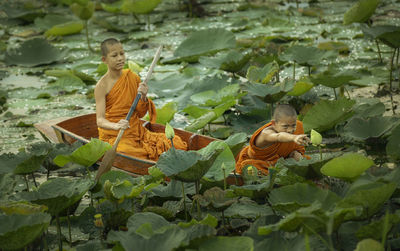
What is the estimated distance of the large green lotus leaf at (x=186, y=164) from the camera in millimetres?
2238

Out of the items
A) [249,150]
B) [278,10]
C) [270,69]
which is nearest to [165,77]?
[270,69]

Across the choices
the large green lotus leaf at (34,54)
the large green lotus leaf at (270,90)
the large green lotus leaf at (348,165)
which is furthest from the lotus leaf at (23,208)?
the large green lotus leaf at (34,54)

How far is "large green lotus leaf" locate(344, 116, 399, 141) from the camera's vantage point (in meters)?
2.90

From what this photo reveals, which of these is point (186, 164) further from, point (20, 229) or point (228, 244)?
point (20, 229)

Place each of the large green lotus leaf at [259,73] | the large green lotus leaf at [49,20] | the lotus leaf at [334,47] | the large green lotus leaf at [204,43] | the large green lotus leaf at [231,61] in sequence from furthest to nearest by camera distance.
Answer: the large green lotus leaf at [49,20]
the lotus leaf at [334,47]
the large green lotus leaf at [204,43]
the large green lotus leaf at [231,61]
the large green lotus leaf at [259,73]

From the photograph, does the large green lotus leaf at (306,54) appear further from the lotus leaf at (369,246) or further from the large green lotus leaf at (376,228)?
the lotus leaf at (369,246)

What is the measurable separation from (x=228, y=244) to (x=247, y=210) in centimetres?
43

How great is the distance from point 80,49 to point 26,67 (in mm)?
723

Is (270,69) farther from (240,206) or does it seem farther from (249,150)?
(240,206)

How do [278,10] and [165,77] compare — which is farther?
[278,10]

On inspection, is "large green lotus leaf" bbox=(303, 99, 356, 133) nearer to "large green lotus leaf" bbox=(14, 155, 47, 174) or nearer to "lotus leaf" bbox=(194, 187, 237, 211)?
"lotus leaf" bbox=(194, 187, 237, 211)

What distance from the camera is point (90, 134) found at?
4.50 metres

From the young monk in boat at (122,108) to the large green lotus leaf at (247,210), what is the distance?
4.93ft

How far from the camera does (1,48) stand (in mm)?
7398
